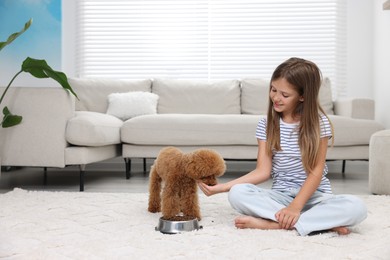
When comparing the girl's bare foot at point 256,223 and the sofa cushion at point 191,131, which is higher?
the sofa cushion at point 191,131

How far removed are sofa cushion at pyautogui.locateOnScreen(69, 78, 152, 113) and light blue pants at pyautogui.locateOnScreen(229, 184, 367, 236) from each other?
7.86ft

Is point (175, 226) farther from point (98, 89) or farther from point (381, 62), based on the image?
point (381, 62)

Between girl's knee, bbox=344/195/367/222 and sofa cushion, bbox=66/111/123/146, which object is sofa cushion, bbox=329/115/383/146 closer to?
sofa cushion, bbox=66/111/123/146

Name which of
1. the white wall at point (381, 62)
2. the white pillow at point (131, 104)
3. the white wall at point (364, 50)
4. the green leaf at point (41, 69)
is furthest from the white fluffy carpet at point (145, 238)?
the white wall at point (364, 50)

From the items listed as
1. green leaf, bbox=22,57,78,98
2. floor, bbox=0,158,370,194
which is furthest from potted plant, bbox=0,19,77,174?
floor, bbox=0,158,370,194

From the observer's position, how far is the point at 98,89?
13.8ft

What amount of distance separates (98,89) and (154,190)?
7.14 feet

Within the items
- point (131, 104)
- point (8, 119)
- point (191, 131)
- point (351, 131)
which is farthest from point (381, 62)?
point (8, 119)

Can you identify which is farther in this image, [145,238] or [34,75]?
[34,75]

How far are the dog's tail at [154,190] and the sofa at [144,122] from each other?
34.4 inches

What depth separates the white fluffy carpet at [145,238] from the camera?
61.3 inches

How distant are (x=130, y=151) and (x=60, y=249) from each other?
1.91 meters

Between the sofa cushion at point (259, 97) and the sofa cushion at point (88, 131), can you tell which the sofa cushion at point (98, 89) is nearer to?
the sofa cushion at point (259, 97)

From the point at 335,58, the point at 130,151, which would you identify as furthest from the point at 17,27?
the point at 335,58
